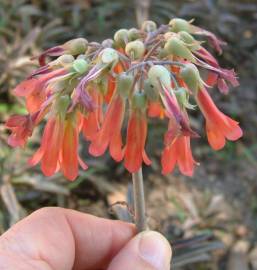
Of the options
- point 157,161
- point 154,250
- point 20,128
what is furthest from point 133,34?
point 157,161

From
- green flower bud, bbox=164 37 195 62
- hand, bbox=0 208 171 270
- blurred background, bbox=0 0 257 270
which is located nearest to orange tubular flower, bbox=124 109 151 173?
green flower bud, bbox=164 37 195 62

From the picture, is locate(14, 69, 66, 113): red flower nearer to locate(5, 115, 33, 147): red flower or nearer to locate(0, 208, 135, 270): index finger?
locate(5, 115, 33, 147): red flower

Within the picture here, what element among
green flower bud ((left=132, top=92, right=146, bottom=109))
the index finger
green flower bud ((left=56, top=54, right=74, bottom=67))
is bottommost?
the index finger

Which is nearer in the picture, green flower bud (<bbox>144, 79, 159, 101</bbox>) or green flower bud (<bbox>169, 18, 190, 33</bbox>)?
green flower bud (<bbox>144, 79, 159, 101</bbox>)

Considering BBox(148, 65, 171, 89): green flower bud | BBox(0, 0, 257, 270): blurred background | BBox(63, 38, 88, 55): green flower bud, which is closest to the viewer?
BBox(148, 65, 171, 89): green flower bud

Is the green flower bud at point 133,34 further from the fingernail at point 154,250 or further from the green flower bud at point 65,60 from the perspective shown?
the fingernail at point 154,250

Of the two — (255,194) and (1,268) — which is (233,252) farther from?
(1,268)

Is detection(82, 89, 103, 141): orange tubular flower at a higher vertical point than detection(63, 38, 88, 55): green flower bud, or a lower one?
lower
